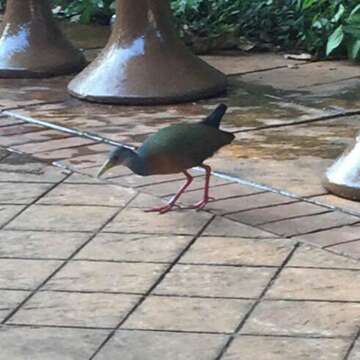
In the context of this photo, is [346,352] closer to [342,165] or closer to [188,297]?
[188,297]

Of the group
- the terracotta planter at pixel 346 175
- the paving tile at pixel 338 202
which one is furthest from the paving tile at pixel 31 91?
the paving tile at pixel 338 202

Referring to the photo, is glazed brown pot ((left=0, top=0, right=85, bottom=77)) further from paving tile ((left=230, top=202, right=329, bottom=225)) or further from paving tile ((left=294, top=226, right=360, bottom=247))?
paving tile ((left=294, top=226, right=360, bottom=247))

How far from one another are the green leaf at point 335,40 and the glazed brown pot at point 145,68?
3.40 ft

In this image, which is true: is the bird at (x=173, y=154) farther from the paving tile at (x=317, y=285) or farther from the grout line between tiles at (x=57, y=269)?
the paving tile at (x=317, y=285)

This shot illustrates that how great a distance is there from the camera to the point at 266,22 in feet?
31.6

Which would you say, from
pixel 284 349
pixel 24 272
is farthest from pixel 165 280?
pixel 284 349

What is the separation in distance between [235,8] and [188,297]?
5787mm

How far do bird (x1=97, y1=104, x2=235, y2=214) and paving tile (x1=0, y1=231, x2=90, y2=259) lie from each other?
1.46ft

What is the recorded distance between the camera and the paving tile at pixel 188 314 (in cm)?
405

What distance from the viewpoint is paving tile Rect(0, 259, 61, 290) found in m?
4.47

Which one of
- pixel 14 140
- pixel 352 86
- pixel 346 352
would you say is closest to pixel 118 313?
pixel 346 352

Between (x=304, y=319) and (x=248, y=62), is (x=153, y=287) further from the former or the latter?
(x=248, y=62)

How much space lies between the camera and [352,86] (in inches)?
314

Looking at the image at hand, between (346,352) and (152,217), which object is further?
(152,217)
